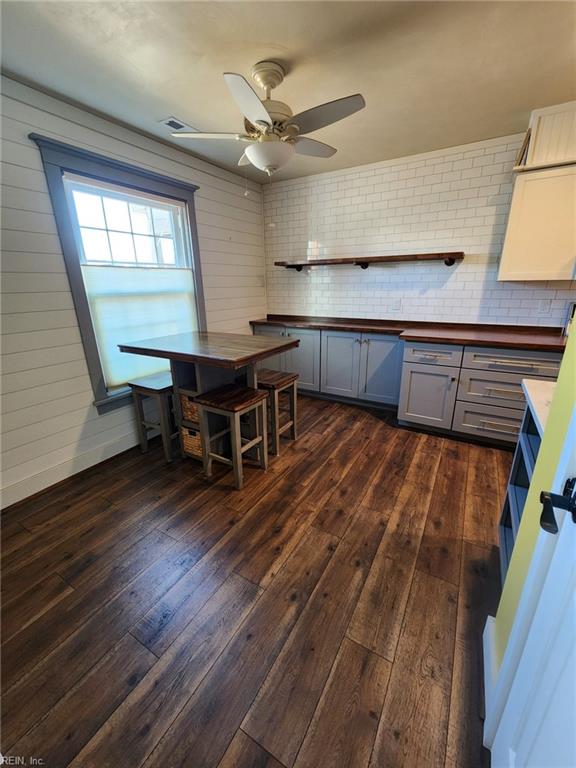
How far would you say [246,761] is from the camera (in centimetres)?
97

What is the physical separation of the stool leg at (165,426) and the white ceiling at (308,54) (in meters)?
2.06

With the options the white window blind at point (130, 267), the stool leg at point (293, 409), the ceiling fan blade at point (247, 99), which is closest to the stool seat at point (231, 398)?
the stool leg at point (293, 409)

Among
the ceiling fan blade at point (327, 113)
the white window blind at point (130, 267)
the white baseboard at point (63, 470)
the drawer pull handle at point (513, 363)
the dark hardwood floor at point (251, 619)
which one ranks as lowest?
the dark hardwood floor at point (251, 619)

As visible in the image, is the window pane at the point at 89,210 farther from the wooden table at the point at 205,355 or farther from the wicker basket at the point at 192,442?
the wicker basket at the point at 192,442

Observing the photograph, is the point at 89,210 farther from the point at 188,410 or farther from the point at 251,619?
the point at 251,619

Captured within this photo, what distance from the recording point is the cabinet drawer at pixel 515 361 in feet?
7.88

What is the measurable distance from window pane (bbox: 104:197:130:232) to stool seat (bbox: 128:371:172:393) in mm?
1243

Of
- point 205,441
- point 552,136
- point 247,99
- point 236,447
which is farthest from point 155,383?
point 552,136

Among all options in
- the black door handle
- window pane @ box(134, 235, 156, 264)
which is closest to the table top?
window pane @ box(134, 235, 156, 264)

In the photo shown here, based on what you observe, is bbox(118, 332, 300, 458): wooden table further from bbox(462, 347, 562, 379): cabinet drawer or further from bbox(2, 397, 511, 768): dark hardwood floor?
bbox(462, 347, 562, 379): cabinet drawer

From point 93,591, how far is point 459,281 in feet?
12.3

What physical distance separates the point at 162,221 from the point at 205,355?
1.77 metres

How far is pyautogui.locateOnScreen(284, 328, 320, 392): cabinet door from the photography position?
12.3 ft

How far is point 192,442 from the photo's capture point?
2508 millimetres
